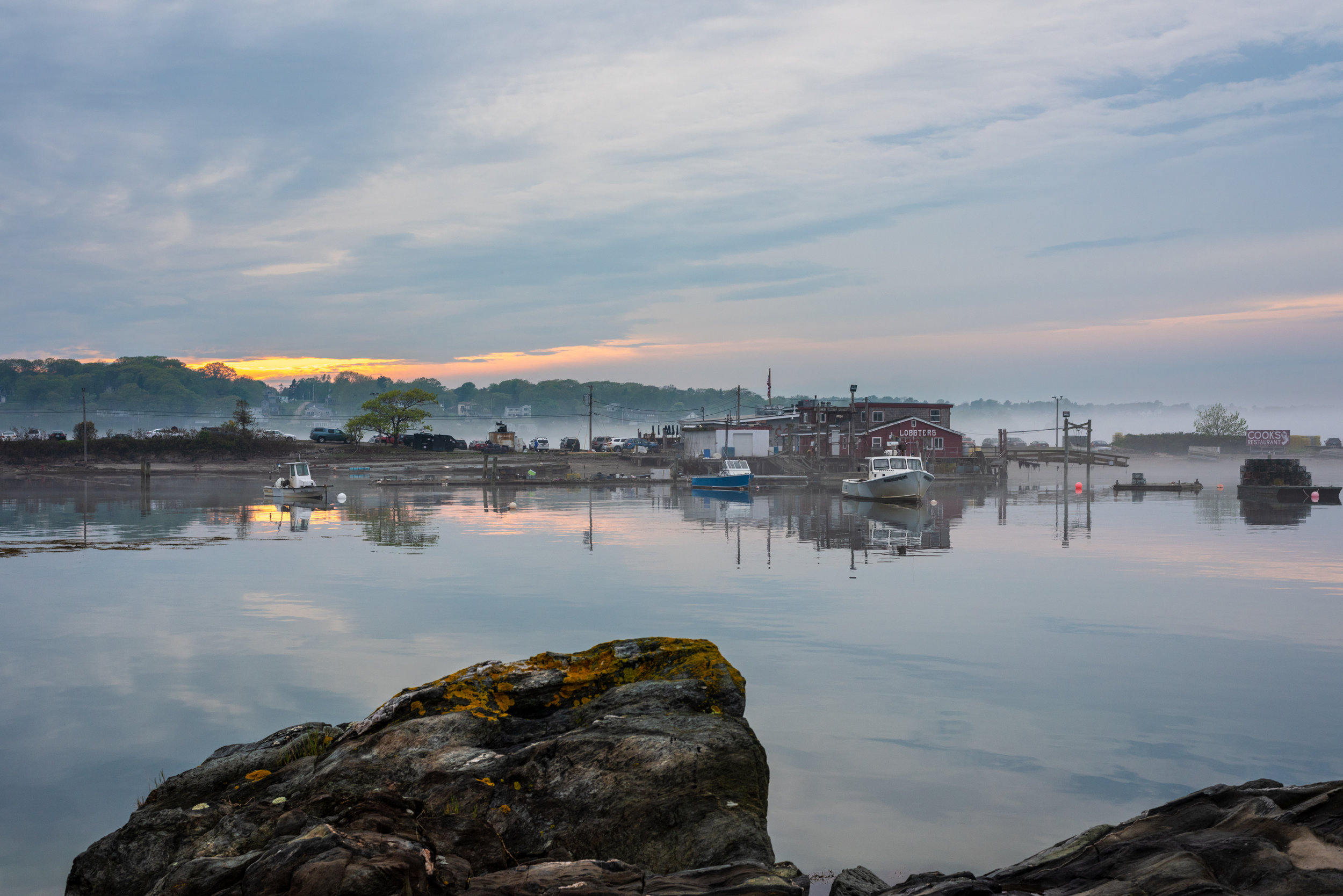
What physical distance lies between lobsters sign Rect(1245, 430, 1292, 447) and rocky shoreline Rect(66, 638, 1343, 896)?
101 m

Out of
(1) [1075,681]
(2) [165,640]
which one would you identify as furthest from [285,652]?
(1) [1075,681]

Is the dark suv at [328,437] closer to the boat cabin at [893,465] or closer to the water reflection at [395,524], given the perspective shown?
the water reflection at [395,524]

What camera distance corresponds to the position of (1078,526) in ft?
148

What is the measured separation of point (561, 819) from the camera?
6688 millimetres

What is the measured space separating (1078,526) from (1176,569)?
16214mm

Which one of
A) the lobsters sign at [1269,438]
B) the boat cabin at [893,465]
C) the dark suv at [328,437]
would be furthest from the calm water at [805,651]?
the dark suv at [328,437]

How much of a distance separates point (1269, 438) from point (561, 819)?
107449 mm

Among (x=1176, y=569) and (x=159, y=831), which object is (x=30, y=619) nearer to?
(x=159, y=831)

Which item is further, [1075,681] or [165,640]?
[165,640]

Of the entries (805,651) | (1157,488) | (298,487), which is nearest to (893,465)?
(1157,488)

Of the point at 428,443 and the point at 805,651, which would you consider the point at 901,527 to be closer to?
the point at 805,651

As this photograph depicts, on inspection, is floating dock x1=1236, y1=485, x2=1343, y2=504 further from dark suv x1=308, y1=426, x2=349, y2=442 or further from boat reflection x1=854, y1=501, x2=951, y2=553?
dark suv x1=308, y1=426, x2=349, y2=442

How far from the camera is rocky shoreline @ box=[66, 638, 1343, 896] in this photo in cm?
542

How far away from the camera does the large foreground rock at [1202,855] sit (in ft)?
17.6
